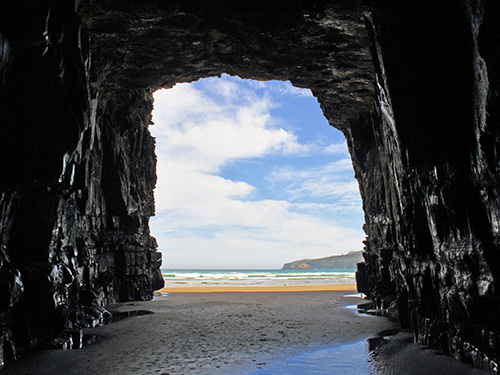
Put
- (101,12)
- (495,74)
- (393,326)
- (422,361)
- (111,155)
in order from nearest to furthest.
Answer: (495,74) < (422,361) < (101,12) < (393,326) < (111,155)

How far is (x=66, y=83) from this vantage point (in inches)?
295

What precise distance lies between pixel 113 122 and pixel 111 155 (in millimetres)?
1295

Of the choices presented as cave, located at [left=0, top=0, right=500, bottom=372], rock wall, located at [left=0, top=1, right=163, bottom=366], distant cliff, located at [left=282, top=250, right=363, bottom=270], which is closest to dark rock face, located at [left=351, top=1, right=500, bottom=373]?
cave, located at [left=0, top=0, right=500, bottom=372]

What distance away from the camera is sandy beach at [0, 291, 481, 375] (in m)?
5.41

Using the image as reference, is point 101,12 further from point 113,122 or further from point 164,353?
point 164,353

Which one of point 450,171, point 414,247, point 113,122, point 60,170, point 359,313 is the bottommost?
point 359,313

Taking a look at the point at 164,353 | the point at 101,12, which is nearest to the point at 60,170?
the point at 101,12

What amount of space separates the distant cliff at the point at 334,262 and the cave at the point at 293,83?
88161 mm

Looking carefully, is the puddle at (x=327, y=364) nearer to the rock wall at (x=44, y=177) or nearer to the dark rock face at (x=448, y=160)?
the dark rock face at (x=448, y=160)

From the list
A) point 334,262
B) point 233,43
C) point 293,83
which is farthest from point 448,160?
point 334,262

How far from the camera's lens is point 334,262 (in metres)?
102

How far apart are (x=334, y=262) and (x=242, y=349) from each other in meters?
100

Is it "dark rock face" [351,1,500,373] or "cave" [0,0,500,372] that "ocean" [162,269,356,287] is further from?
"dark rock face" [351,1,500,373]

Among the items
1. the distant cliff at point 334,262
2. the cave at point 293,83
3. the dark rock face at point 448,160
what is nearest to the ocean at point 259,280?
the cave at point 293,83
